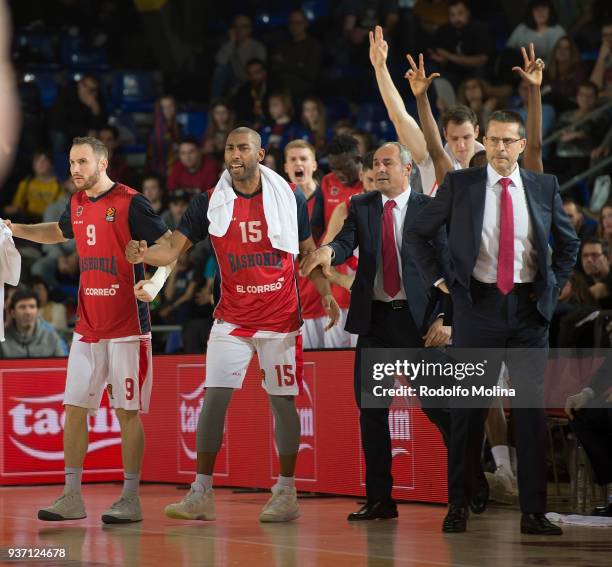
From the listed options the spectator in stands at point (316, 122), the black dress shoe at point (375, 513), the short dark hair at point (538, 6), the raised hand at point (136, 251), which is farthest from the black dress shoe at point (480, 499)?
the short dark hair at point (538, 6)

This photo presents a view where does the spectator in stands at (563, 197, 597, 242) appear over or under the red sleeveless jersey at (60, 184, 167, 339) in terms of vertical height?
over

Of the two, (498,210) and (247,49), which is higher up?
(247,49)

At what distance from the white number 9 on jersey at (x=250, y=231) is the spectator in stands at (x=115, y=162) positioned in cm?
823

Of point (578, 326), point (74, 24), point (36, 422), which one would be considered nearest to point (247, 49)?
point (74, 24)

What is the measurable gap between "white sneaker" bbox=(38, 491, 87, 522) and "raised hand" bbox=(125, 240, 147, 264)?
1414 millimetres

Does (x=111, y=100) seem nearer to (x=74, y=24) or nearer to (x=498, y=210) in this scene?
(x=74, y=24)

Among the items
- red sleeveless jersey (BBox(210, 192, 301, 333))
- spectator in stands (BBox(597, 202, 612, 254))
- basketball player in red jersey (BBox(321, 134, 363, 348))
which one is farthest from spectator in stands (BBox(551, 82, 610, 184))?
red sleeveless jersey (BBox(210, 192, 301, 333))

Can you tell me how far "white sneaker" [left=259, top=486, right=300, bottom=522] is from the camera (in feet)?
24.2

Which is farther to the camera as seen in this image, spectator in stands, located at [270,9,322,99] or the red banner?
spectator in stands, located at [270,9,322,99]

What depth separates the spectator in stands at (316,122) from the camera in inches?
576

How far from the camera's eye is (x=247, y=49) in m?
17.0

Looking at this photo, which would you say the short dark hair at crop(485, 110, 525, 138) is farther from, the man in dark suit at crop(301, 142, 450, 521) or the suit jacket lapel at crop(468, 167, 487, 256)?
the man in dark suit at crop(301, 142, 450, 521)

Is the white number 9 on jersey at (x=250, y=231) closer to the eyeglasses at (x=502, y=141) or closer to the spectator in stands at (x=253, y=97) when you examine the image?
the eyeglasses at (x=502, y=141)

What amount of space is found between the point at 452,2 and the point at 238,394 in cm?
788
